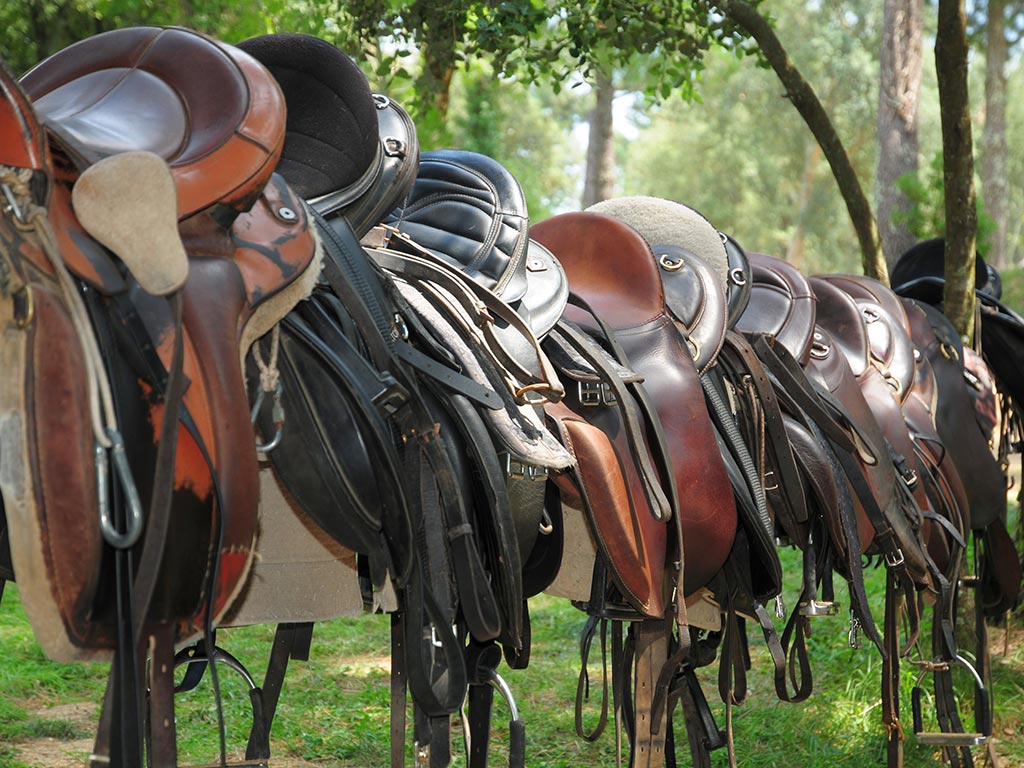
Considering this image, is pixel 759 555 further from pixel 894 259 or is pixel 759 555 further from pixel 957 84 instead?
pixel 894 259

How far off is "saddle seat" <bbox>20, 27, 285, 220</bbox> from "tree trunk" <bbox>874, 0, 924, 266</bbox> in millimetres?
6734

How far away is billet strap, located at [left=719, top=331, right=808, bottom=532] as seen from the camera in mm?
2598

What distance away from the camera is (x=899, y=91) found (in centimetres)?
803

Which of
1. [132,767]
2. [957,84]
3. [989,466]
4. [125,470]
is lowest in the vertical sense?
[132,767]

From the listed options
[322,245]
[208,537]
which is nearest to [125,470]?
[208,537]

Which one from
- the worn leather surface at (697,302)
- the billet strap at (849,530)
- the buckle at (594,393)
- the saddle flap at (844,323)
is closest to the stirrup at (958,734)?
the billet strap at (849,530)

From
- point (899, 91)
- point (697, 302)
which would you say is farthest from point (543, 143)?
point (697, 302)

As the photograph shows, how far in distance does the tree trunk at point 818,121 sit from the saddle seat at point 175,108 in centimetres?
322

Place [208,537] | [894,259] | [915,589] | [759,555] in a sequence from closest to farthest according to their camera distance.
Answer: [208,537] < [759,555] < [915,589] < [894,259]

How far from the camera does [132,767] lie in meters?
1.31

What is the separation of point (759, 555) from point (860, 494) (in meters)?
0.51

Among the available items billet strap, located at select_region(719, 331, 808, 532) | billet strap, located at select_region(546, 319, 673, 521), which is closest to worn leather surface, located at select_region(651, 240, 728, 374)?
billet strap, located at select_region(719, 331, 808, 532)

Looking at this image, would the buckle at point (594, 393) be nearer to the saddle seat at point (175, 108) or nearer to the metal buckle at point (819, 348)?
the saddle seat at point (175, 108)

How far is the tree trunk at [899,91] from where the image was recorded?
782cm
